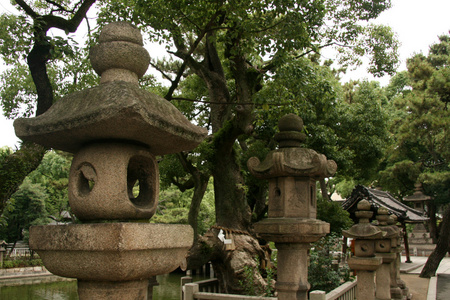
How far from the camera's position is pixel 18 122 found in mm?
3562

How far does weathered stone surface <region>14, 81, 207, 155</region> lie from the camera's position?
10.4 ft

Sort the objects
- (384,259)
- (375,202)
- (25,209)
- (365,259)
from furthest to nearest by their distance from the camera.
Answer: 1. (25,209)
2. (375,202)
3. (384,259)
4. (365,259)

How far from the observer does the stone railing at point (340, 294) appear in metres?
6.26

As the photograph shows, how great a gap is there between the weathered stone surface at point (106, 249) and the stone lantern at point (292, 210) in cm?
235

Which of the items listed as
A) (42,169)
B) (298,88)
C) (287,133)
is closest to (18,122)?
(287,133)

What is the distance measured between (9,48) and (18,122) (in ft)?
17.5

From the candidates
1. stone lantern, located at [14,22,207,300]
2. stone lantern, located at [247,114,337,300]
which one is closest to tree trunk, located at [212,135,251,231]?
stone lantern, located at [247,114,337,300]

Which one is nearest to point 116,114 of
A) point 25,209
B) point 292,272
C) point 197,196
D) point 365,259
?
point 292,272

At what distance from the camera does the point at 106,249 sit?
3.05m

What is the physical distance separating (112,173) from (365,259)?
6.38 m

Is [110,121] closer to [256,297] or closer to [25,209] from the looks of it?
[256,297]

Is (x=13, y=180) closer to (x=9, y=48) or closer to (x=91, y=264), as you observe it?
(x=9, y=48)

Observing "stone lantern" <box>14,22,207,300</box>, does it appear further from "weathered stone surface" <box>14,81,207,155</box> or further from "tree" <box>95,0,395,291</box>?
"tree" <box>95,0,395,291</box>

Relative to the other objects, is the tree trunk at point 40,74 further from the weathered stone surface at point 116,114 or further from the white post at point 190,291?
the white post at point 190,291
